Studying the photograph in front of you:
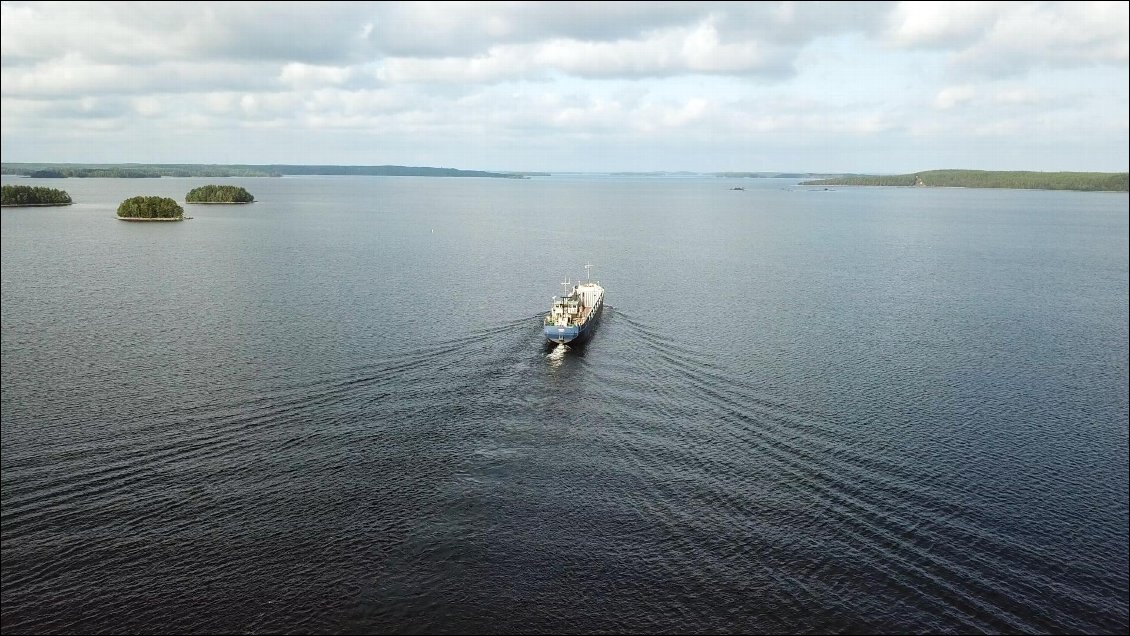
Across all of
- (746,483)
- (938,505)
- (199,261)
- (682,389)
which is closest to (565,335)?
(682,389)

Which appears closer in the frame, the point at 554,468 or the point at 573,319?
the point at 554,468

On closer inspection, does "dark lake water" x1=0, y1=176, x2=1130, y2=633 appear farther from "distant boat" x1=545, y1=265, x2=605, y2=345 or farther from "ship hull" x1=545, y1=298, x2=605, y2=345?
"distant boat" x1=545, y1=265, x2=605, y2=345

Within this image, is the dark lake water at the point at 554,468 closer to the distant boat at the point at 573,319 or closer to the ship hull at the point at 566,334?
the ship hull at the point at 566,334

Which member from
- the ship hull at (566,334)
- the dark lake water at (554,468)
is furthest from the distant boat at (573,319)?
the dark lake water at (554,468)

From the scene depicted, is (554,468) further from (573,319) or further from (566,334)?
(573,319)

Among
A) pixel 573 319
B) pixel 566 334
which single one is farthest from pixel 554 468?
pixel 573 319

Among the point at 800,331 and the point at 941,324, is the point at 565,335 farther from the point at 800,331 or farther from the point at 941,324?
the point at 941,324

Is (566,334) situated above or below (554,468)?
above

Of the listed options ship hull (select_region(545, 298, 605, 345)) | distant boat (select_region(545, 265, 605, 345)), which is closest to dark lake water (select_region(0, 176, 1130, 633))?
ship hull (select_region(545, 298, 605, 345))
